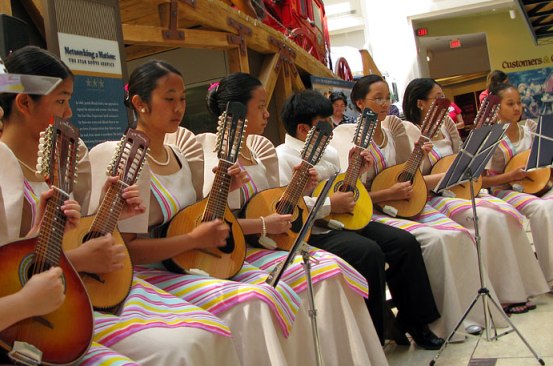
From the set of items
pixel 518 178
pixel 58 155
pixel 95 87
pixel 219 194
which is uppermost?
pixel 95 87

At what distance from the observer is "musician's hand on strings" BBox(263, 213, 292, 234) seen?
3018 millimetres

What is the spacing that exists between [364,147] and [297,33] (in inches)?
207

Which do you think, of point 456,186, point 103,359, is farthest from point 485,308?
point 103,359

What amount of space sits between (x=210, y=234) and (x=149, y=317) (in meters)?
0.53

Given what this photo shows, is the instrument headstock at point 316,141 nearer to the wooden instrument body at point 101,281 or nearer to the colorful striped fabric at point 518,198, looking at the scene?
the wooden instrument body at point 101,281

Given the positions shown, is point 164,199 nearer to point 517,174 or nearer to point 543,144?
point 543,144

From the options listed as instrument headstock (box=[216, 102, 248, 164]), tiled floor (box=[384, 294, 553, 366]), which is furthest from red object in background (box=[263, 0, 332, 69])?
instrument headstock (box=[216, 102, 248, 164])

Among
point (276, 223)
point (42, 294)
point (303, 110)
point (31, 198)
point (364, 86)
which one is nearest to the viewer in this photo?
point (42, 294)

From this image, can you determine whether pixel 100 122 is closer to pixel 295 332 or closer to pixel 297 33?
pixel 295 332

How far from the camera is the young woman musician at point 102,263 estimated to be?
1959mm

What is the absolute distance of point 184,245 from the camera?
99.8 inches

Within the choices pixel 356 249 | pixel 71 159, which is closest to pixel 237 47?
pixel 356 249

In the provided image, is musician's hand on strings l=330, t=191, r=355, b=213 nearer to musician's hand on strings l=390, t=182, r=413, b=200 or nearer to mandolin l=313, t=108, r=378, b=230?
mandolin l=313, t=108, r=378, b=230

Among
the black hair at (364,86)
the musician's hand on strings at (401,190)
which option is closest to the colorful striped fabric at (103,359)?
the musician's hand on strings at (401,190)
